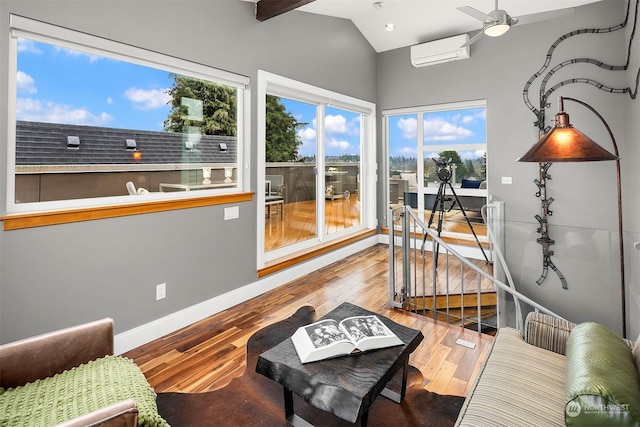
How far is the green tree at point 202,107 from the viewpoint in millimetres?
2746

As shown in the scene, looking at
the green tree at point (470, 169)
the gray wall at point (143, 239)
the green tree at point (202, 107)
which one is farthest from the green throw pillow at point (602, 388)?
the green tree at point (470, 169)

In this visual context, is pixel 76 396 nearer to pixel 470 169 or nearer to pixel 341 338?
pixel 341 338

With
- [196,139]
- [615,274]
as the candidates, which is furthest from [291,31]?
[615,274]

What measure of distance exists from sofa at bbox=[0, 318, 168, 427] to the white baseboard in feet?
3.02

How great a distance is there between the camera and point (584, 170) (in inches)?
158

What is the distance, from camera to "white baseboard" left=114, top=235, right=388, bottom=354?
2412mm

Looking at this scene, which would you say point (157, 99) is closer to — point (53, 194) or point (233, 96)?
point (233, 96)

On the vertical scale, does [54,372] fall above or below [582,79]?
below

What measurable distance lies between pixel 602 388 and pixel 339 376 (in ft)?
2.78

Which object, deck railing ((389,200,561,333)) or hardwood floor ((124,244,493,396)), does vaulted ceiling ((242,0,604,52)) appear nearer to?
deck railing ((389,200,561,333))

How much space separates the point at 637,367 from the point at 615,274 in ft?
6.95

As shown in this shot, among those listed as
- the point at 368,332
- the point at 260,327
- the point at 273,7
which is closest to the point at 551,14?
the point at 273,7

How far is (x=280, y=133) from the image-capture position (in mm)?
3809

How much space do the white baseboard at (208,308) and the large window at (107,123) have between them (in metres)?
0.93
